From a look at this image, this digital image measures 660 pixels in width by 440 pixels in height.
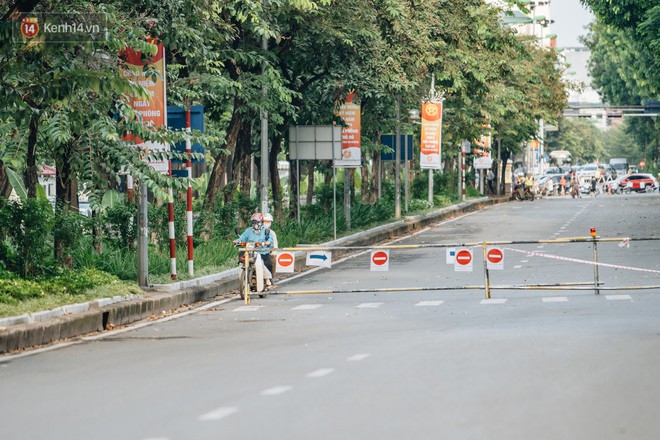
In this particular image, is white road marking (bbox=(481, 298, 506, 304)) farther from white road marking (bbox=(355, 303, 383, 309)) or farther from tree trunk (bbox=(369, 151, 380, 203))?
tree trunk (bbox=(369, 151, 380, 203))

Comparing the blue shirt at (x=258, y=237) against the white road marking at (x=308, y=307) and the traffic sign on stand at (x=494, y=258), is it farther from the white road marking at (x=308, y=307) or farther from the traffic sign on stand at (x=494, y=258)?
the traffic sign on stand at (x=494, y=258)

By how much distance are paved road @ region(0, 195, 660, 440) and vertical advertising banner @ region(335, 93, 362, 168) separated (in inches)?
569

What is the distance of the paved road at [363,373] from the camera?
9562 mm

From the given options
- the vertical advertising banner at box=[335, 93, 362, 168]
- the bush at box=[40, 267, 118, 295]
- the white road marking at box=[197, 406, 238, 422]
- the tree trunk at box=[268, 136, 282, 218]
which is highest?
the vertical advertising banner at box=[335, 93, 362, 168]

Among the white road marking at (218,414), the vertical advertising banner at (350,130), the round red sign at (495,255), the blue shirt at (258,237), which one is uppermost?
the vertical advertising banner at (350,130)

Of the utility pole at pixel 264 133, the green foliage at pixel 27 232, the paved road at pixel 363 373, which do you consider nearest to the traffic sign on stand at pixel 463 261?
the paved road at pixel 363 373

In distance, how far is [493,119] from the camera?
62406 millimetres

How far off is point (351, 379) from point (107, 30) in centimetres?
810

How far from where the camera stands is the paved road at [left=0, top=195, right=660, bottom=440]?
956cm

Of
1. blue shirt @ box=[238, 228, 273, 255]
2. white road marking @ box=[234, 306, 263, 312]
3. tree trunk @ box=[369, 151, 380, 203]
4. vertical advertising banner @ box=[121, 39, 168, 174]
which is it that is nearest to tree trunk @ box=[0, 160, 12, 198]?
vertical advertising banner @ box=[121, 39, 168, 174]

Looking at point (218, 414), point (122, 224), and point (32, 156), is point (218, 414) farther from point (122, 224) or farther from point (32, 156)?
point (122, 224)

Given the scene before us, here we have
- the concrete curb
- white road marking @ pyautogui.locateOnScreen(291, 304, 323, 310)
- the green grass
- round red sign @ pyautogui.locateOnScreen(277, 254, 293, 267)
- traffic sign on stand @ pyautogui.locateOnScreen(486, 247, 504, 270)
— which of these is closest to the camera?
the concrete curb

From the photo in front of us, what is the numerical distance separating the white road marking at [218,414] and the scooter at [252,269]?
11.8 metres

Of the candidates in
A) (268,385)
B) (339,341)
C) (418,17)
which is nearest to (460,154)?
(418,17)
